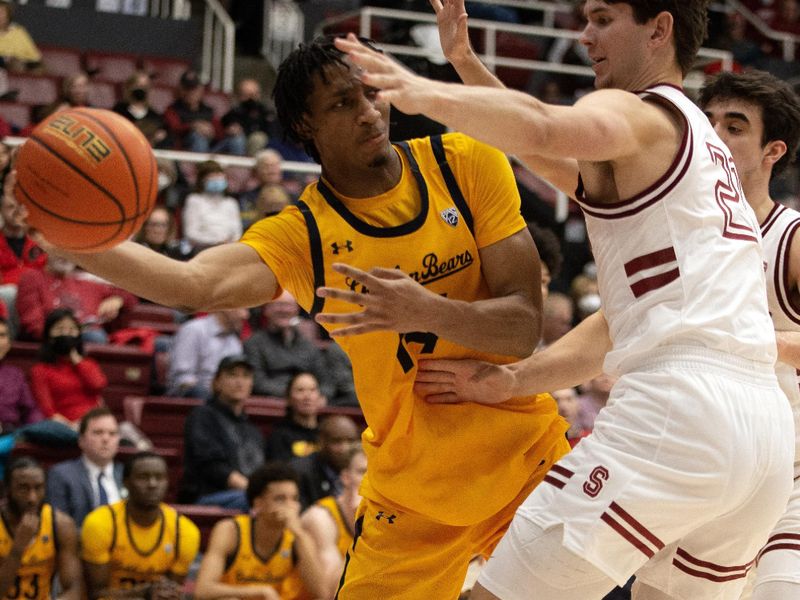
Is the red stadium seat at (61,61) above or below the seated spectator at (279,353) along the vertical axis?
above

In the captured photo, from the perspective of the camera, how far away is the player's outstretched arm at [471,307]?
135 inches

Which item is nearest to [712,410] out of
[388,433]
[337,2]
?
[388,433]

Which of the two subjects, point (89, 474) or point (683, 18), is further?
point (89, 474)

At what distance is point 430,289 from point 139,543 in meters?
4.22

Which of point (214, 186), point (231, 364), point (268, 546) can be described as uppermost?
point (214, 186)

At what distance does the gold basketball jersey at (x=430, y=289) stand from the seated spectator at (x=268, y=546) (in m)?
3.67

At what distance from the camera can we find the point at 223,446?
27.9ft

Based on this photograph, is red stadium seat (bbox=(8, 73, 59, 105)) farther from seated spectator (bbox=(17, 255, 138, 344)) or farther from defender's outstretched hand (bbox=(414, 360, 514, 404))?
defender's outstretched hand (bbox=(414, 360, 514, 404))

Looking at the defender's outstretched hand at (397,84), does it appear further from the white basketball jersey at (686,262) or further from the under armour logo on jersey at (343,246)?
the under armour logo on jersey at (343,246)

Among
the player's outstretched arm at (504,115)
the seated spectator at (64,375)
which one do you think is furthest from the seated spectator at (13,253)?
the player's outstretched arm at (504,115)

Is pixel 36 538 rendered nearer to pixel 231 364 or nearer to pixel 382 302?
pixel 231 364

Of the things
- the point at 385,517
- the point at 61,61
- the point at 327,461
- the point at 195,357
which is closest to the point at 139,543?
the point at 327,461

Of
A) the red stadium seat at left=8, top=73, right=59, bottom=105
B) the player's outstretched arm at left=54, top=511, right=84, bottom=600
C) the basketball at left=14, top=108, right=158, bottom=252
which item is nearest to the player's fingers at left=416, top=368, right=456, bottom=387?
the basketball at left=14, top=108, right=158, bottom=252

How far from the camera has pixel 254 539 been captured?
24.8ft
